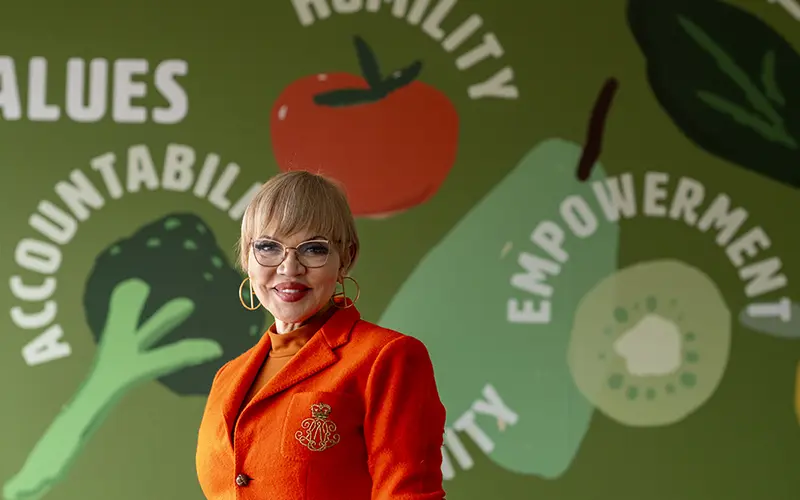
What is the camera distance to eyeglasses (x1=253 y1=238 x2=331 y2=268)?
53.7 inches

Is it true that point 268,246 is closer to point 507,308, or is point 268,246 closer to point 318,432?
point 318,432

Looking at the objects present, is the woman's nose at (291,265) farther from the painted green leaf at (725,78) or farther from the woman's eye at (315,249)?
the painted green leaf at (725,78)

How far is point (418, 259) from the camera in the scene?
2.87 m

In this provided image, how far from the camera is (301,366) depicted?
1.35 metres

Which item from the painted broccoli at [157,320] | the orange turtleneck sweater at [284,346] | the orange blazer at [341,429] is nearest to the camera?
the orange blazer at [341,429]

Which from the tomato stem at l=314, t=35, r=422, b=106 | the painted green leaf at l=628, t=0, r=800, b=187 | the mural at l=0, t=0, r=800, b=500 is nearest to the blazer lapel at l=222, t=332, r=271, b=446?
the mural at l=0, t=0, r=800, b=500

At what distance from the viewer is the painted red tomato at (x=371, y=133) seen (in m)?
2.87

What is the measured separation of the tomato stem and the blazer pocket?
1.69 metres

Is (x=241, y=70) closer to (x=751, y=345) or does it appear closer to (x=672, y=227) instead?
(x=672, y=227)

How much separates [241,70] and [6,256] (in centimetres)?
89

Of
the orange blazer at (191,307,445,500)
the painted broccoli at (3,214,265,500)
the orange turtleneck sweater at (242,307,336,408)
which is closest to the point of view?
the orange blazer at (191,307,445,500)

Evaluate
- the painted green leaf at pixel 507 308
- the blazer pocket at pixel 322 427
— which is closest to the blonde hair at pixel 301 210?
the blazer pocket at pixel 322 427

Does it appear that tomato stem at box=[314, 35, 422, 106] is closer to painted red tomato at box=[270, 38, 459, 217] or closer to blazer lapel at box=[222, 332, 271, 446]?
painted red tomato at box=[270, 38, 459, 217]

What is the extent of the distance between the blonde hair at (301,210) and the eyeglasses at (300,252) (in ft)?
0.05
